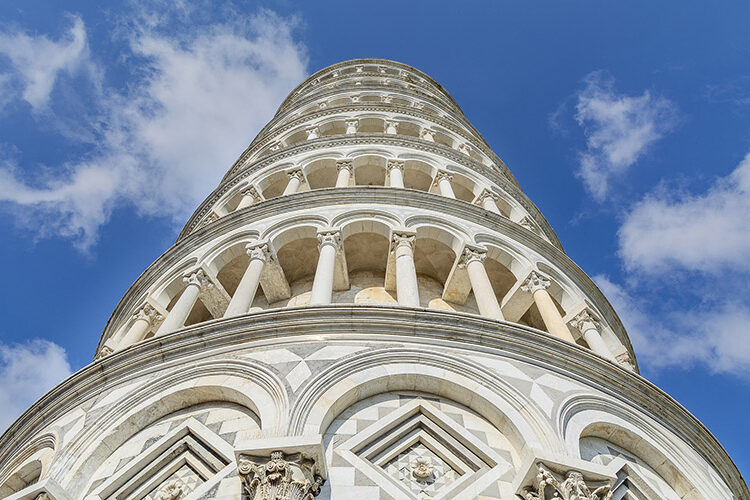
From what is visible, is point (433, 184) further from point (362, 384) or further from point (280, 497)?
point (280, 497)

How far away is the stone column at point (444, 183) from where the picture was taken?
56.6ft

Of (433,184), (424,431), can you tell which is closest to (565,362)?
(424,431)

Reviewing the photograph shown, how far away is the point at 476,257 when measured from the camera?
12891 mm

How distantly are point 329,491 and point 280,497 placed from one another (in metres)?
0.70

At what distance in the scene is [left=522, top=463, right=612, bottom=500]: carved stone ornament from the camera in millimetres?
6711

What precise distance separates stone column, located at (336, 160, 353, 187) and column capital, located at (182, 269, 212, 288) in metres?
5.03

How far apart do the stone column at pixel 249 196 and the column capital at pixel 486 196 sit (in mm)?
6082

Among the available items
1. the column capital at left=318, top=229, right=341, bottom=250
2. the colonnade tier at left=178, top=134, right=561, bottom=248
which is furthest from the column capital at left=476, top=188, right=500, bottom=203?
the column capital at left=318, top=229, right=341, bottom=250

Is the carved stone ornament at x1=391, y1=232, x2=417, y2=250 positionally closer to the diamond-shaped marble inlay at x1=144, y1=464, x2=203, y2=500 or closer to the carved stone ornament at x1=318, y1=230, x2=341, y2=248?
the carved stone ornament at x1=318, y1=230, x2=341, y2=248

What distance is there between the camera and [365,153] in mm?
18594

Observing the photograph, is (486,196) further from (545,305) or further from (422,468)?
(422,468)

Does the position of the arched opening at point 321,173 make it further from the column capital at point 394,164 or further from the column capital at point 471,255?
the column capital at point 471,255

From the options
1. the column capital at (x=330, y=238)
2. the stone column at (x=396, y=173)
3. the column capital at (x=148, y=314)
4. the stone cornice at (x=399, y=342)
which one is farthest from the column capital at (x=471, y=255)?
the column capital at (x=148, y=314)

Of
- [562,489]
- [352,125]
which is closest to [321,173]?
[352,125]
